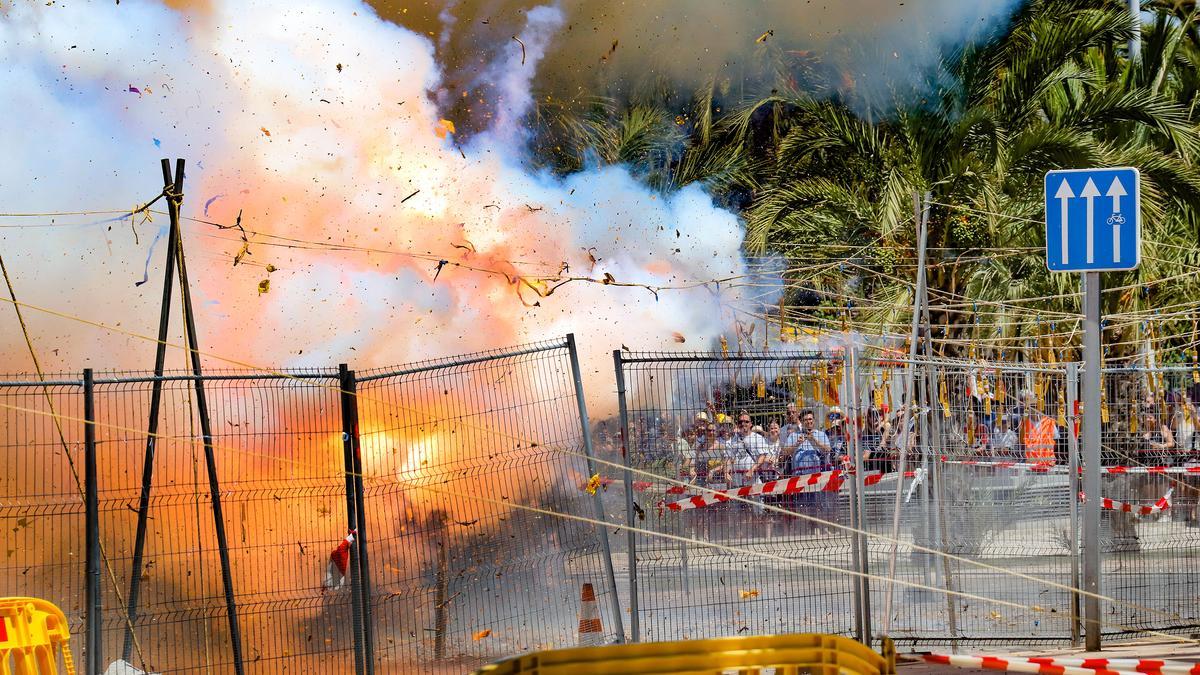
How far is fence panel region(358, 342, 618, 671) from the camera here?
7.89 meters

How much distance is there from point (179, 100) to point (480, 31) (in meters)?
4.03

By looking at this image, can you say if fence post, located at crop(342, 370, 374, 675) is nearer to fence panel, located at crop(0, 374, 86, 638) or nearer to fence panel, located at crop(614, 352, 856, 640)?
fence panel, located at crop(0, 374, 86, 638)

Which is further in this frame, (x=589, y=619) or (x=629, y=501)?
(x=589, y=619)

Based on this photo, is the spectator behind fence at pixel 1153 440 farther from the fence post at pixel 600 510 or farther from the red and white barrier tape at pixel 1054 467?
the fence post at pixel 600 510

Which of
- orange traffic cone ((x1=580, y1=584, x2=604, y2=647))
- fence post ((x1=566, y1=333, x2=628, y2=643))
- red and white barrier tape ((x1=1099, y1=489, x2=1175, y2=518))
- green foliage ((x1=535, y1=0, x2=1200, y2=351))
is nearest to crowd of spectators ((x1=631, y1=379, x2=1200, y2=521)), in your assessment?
red and white barrier tape ((x1=1099, y1=489, x2=1175, y2=518))

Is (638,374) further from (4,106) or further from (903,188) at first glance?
(4,106)

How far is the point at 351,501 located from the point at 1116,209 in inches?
180

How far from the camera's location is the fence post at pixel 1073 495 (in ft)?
25.6

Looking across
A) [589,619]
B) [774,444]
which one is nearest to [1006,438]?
[774,444]

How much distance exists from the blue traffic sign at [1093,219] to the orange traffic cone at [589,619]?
3.31 meters

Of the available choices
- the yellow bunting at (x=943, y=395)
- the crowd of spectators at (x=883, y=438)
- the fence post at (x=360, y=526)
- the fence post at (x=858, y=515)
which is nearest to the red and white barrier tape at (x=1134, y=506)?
the crowd of spectators at (x=883, y=438)

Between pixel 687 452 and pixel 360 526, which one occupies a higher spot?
pixel 687 452

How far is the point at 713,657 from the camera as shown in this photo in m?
4.02

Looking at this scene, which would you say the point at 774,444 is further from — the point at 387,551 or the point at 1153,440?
the point at 1153,440
